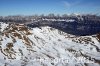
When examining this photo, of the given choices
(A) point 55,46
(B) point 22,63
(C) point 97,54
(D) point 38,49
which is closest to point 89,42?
(C) point 97,54

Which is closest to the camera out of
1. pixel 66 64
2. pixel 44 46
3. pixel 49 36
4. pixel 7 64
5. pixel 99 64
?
pixel 7 64

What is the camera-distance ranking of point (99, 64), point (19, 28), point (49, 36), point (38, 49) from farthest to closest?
point (49, 36) → point (19, 28) → point (38, 49) → point (99, 64)

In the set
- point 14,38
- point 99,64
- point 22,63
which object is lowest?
point 99,64

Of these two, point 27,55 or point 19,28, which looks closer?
point 27,55

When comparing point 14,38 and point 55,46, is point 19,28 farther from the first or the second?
point 55,46

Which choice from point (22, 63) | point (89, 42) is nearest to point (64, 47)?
point (89, 42)

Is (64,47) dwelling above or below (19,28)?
below
